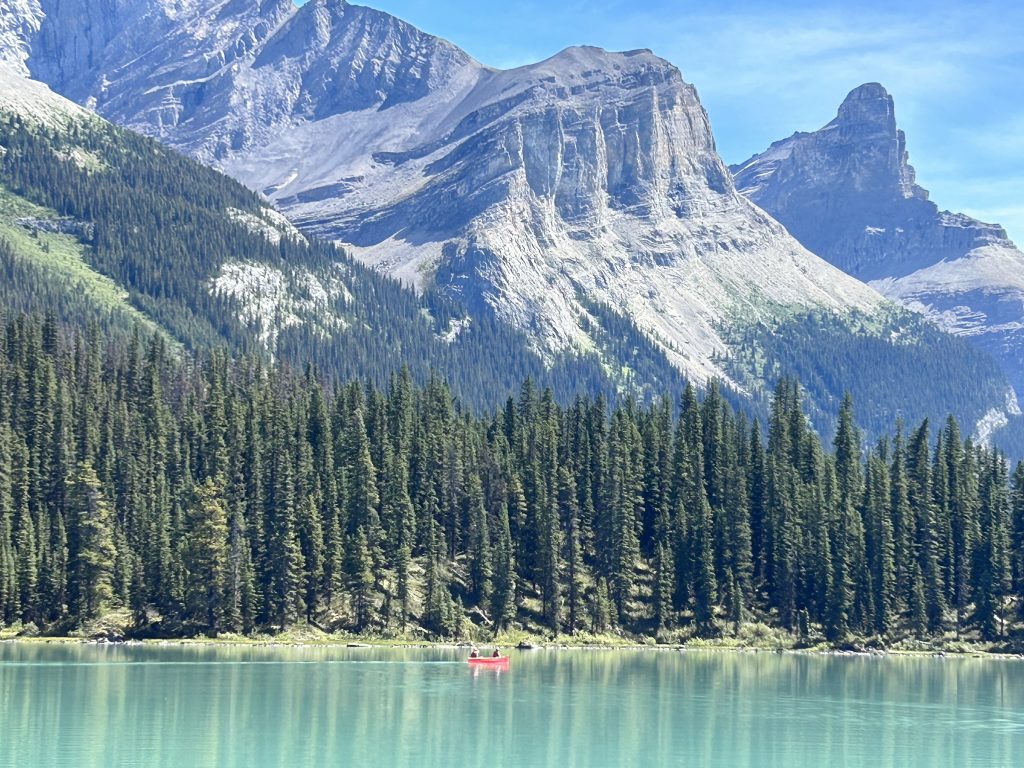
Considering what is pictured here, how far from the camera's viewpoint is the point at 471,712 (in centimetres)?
11050

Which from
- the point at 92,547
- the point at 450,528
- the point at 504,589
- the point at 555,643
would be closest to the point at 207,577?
the point at 92,547

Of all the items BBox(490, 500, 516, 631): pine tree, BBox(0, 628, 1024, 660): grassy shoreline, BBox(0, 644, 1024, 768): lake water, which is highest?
BBox(490, 500, 516, 631): pine tree

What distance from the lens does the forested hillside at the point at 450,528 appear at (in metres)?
163

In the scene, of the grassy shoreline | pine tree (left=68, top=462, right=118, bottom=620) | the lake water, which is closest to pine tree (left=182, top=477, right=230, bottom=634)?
the grassy shoreline

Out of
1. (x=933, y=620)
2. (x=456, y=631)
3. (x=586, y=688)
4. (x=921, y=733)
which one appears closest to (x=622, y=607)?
(x=456, y=631)

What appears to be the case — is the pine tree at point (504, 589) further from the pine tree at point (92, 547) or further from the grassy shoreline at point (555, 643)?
the pine tree at point (92, 547)

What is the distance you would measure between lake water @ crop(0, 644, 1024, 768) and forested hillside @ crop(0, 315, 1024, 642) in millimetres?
12358

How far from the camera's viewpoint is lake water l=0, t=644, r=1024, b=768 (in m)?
94.3

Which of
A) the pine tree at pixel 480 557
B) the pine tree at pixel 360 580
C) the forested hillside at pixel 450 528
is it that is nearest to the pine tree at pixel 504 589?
the forested hillside at pixel 450 528

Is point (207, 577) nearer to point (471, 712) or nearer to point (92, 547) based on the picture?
point (92, 547)

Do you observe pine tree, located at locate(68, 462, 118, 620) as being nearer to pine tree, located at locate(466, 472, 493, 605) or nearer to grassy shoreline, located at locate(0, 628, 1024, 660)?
grassy shoreline, located at locate(0, 628, 1024, 660)

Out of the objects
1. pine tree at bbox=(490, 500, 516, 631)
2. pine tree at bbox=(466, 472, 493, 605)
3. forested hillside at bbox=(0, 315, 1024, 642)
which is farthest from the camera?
pine tree at bbox=(466, 472, 493, 605)

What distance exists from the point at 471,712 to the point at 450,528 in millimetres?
73858

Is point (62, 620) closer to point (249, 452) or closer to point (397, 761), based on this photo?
point (249, 452)
